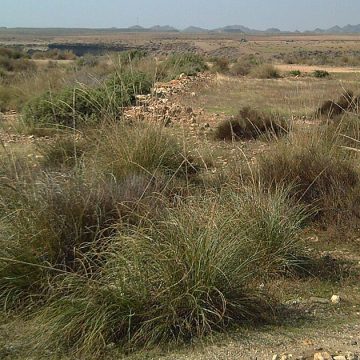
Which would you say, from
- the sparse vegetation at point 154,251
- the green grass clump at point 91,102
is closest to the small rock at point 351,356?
the sparse vegetation at point 154,251

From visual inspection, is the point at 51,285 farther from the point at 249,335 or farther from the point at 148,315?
the point at 249,335

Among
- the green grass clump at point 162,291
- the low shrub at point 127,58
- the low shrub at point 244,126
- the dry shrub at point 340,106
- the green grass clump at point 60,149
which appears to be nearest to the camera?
the green grass clump at point 162,291

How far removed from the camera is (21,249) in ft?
15.9

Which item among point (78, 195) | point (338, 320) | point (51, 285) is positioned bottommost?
point (338, 320)

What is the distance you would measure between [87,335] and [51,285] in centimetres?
73

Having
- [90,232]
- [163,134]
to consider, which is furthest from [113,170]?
[90,232]

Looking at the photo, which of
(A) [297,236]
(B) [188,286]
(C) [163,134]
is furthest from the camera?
(C) [163,134]

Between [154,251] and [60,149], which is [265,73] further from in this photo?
[154,251]

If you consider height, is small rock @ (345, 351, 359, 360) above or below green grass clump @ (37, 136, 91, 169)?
below

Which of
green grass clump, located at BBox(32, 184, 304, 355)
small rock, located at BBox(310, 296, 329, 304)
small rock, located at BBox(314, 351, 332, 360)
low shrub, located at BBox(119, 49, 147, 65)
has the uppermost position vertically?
→ low shrub, located at BBox(119, 49, 147, 65)

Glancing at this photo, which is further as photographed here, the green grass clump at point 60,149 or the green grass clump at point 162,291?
the green grass clump at point 60,149

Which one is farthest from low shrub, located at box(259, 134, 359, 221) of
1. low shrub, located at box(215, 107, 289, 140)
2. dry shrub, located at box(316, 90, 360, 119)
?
low shrub, located at box(215, 107, 289, 140)

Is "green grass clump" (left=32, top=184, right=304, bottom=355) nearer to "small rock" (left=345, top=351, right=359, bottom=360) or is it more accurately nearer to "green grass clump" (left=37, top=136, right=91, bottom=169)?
"small rock" (left=345, top=351, right=359, bottom=360)

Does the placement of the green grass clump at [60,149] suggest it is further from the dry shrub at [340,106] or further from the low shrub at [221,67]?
the low shrub at [221,67]
